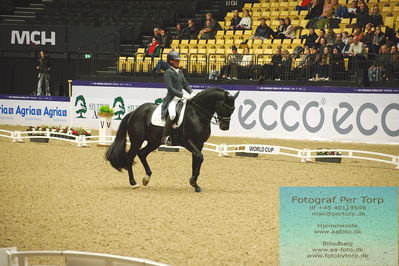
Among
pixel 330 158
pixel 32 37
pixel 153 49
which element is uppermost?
pixel 32 37

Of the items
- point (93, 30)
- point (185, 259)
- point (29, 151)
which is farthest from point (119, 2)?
point (185, 259)

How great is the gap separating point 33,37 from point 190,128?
1926 cm

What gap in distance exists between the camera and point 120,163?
1366 centimetres

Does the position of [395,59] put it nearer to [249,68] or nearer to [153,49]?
[249,68]

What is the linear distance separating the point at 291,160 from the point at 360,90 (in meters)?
4.15

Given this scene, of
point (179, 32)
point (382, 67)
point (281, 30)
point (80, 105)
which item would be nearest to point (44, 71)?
point (80, 105)

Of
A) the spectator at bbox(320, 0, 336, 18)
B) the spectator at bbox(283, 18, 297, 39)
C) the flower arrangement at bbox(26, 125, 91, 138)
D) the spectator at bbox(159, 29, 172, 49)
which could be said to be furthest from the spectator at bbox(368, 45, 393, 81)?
the flower arrangement at bbox(26, 125, 91, 138)

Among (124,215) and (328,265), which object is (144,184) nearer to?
(124,215)

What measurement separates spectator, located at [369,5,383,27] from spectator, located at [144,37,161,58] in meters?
7.47

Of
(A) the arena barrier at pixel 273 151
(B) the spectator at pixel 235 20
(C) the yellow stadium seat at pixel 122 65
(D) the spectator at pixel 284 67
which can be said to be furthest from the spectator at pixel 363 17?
(C) the yellow stadium seat at pixel 122 65

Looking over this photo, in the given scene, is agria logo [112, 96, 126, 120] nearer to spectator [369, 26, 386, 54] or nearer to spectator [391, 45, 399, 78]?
spectator [369, 26, 386, 54]

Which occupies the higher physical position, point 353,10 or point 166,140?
point 353,10

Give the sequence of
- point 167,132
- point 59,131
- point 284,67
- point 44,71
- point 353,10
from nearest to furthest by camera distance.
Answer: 1. point 167,132
2. point 59,131
3. point 284,67
4. point 353,10
5. point 44,71

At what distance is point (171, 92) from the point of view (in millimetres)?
13359
